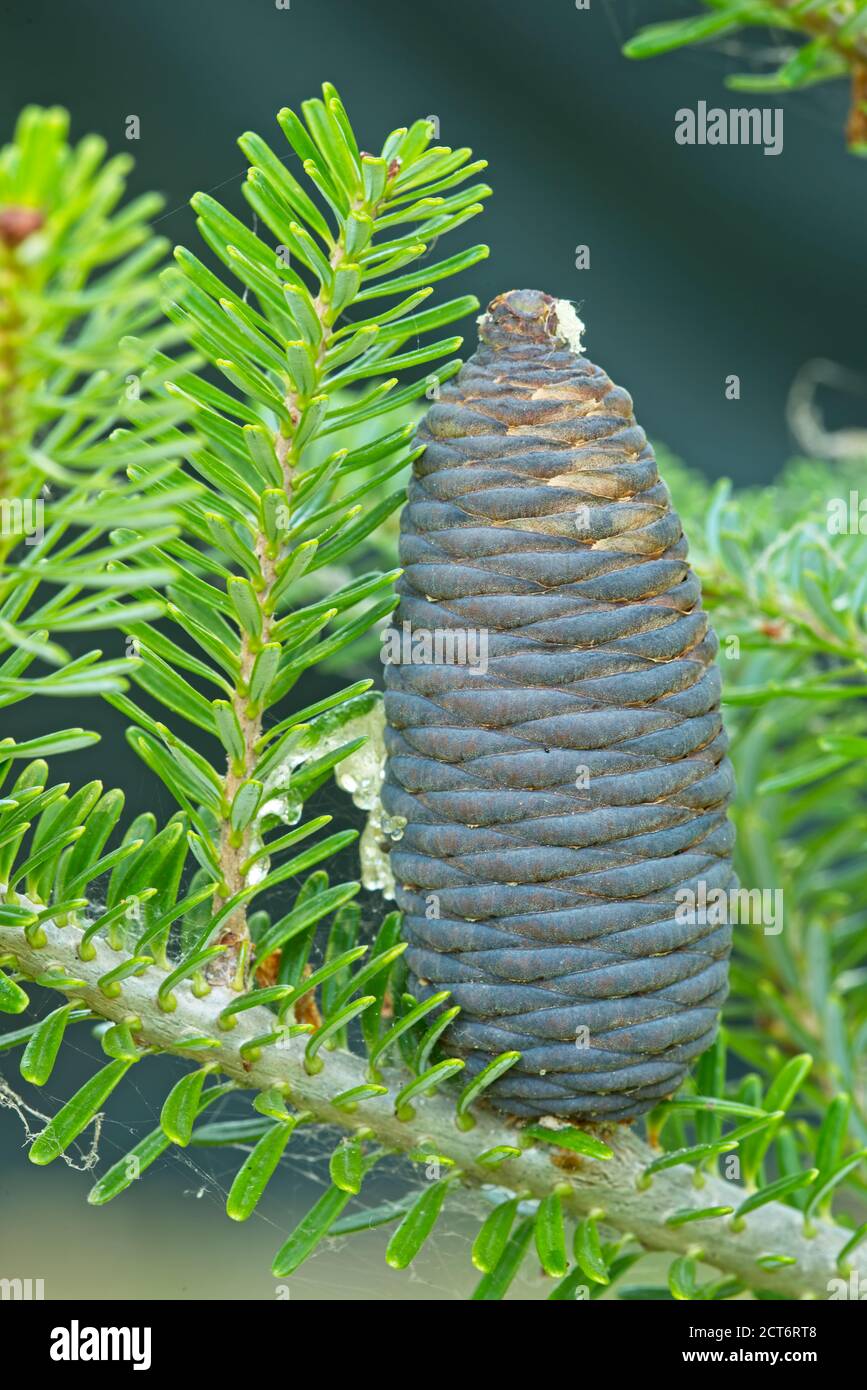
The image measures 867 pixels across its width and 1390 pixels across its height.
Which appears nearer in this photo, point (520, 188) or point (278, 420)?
point (278, 420)

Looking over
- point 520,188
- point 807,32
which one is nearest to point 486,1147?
point 807,32

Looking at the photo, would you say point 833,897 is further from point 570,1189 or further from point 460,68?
point 460,68

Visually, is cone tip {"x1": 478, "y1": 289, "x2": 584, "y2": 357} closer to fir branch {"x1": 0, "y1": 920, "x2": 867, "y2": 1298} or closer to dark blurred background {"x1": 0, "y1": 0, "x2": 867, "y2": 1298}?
fir branch {"x1": 0, "y1": 920, "x2": 867, "y2": 1298}

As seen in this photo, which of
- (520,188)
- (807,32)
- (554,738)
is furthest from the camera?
(520,188)

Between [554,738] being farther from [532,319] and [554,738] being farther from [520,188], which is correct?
[520,188]

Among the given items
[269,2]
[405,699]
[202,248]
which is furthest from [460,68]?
[405,699]

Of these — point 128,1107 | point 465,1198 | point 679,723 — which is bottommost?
point 128,1107
